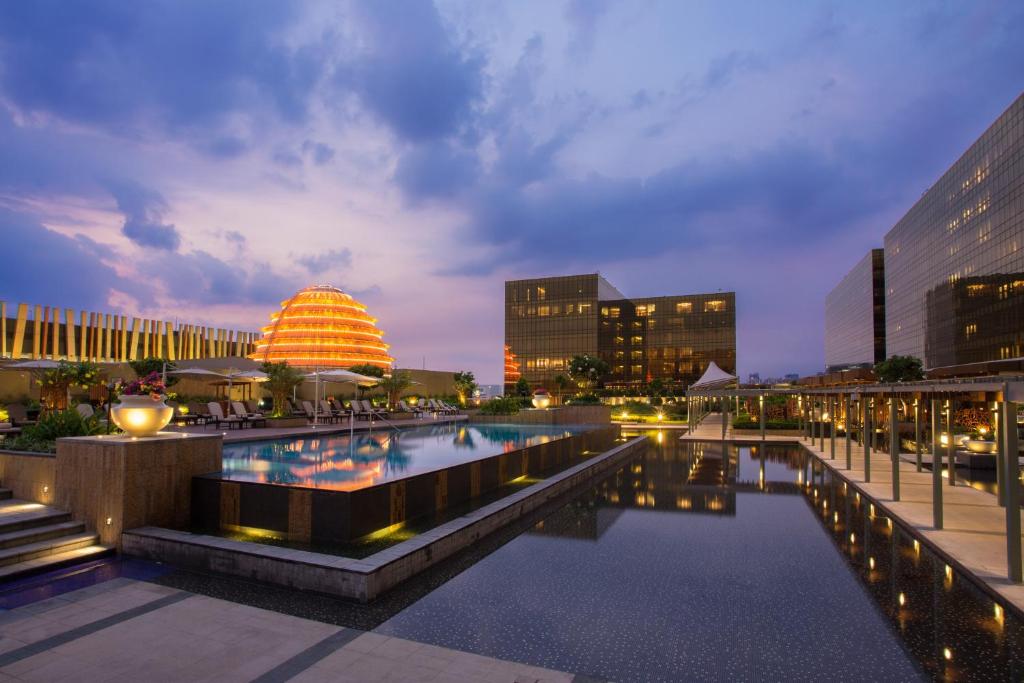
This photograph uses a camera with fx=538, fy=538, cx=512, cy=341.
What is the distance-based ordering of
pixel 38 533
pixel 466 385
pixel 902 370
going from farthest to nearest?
pixel 902 370 → pixel 466 385 → pixel 38 533

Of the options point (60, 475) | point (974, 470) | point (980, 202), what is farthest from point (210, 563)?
point (980, 202)

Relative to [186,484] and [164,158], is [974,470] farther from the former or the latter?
[164,158]

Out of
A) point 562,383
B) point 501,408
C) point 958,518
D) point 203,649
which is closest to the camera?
point 203,649

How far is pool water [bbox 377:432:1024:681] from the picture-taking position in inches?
171

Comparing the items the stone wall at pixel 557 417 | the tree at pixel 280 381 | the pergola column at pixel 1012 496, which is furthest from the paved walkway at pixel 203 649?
the stone wall at pixel 557 417

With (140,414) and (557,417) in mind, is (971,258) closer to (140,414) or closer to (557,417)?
(557,417)

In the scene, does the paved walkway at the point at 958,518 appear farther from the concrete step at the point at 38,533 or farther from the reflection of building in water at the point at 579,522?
the concrete step at the point at 38,533

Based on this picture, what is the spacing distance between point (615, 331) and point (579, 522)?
263ft

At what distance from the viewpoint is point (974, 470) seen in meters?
15.5

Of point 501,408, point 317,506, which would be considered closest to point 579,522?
point 317,506

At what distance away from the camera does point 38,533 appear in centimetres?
646

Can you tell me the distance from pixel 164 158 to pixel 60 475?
2935 centimetres

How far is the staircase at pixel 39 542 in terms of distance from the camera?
19.5 ft

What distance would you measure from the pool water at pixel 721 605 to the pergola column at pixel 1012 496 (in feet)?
1.77
